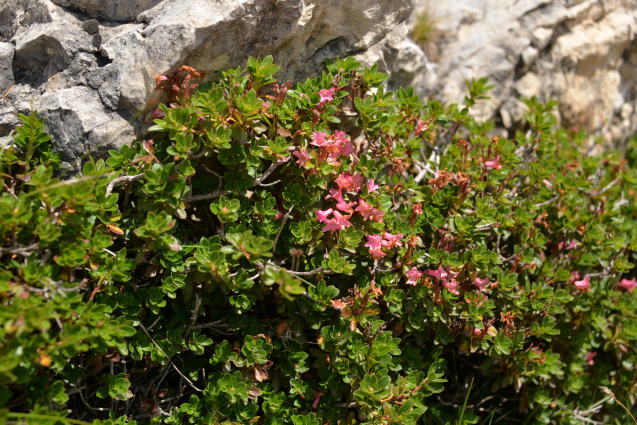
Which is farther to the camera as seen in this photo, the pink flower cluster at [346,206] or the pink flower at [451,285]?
the pink flower at [451,285]

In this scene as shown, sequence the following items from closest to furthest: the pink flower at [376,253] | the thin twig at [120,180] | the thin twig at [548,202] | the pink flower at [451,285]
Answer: the thin twig at [120,180]
the pink flower at [376,253]
the pink flower at [451,285]
the thin twig at [548,202]

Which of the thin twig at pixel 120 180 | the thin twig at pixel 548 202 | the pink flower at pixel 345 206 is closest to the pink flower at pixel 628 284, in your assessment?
the thin twig at pixel 548 202

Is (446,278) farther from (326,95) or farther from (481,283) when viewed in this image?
(326,95)

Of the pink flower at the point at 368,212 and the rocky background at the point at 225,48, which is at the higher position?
the rocky background at the point at 225,48

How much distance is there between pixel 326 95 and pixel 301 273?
804 millimetres

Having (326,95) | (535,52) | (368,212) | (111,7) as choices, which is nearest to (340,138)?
(326,95)

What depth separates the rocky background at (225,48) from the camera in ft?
8.71

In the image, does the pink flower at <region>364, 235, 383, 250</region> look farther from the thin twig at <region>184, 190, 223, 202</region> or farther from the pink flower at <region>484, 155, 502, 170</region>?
the pink flower at <region>484, 155, 502, 170</region>

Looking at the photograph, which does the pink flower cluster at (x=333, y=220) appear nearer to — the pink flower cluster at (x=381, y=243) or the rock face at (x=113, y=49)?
the pink flower cluster at (x=381, y=243)

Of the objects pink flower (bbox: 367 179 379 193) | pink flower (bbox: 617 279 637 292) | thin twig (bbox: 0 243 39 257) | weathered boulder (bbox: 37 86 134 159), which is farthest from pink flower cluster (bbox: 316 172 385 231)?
pink flower (bbox: 617 279 637 292)

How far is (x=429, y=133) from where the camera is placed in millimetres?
3377

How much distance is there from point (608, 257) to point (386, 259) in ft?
4.43

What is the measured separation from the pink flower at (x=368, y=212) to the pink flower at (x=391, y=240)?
3.1 inches

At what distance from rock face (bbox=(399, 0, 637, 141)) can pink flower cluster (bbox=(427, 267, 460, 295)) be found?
1475 mm
